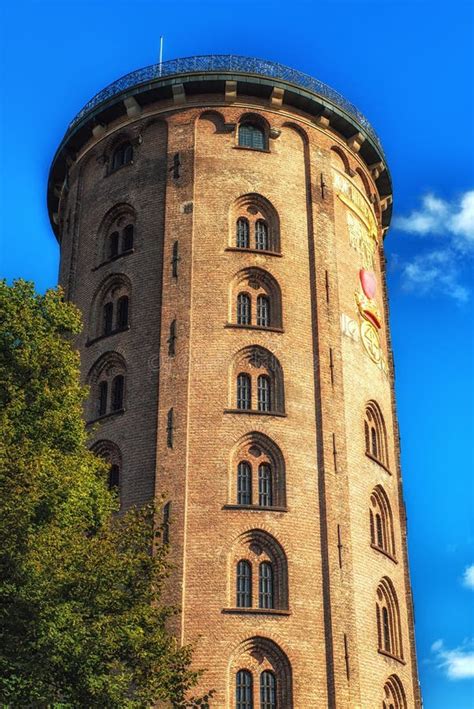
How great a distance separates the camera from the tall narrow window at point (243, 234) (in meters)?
36.5

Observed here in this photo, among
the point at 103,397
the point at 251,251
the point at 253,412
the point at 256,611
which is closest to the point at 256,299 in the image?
the point at 251,251

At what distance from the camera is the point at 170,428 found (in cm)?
3212

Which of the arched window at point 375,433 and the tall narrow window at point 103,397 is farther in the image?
the arched window at point 375,433

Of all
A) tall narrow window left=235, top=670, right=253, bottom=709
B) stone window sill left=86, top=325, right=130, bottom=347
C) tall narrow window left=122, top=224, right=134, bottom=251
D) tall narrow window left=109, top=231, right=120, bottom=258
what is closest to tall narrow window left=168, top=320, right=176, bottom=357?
stone window sill left=86, top=325, right=130, bottom=347

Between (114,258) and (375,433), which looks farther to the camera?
(114,258)

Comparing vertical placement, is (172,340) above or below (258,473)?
above

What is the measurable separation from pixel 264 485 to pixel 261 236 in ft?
32.7

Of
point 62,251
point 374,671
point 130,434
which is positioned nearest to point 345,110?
point 62,251

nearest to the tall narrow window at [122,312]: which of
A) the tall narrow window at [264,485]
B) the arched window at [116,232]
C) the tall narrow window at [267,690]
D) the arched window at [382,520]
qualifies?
the arched window at [116,232]

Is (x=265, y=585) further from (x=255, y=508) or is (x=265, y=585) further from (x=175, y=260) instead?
(x=175, y=260)

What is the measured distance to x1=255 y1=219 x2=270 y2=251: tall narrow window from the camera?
121 ft

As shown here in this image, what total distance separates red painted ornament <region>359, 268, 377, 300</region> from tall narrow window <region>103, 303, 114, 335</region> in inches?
390

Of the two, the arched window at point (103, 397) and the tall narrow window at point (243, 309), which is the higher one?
the tall narrow window at point (243, 309)

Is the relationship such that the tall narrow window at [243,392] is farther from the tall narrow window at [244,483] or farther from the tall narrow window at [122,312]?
the tall narrow window at [122,312]
